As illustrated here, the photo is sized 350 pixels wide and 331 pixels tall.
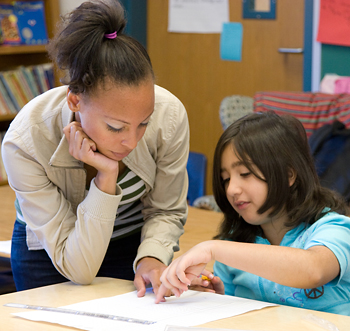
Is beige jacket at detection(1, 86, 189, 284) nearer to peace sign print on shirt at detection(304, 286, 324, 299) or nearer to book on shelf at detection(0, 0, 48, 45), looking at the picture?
peace sign print on shirt at detection(304, 286, 324, 299)

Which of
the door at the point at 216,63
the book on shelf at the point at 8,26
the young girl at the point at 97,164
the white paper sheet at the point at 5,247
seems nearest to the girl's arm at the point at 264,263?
the young girl at the point at 97,164

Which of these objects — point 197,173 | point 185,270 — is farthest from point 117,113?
point 197,173

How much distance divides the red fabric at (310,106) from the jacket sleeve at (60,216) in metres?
1.68

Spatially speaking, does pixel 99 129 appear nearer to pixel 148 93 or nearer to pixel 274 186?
pixel 148 93

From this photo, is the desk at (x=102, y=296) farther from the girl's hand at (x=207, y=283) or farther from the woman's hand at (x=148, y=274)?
the girl's hand at (x=207, y=283)

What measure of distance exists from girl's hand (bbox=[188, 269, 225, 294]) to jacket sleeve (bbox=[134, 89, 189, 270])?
0.11 meters

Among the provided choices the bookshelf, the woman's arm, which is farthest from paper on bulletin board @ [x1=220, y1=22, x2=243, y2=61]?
the woman's arm

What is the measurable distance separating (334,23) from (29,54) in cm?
184

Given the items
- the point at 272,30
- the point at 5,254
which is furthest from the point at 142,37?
the point at 5,254

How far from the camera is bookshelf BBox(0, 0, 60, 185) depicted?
3.15 meters

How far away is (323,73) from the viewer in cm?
329

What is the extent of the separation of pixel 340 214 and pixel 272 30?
2.50 meters

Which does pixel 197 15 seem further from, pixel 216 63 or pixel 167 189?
pixel 167 189

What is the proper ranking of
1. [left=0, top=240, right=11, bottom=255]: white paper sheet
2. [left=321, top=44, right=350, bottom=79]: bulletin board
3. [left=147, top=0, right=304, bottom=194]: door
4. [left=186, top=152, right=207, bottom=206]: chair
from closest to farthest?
[left=0, top=240, right=11, bottom=255]: white paper sheet, [left=186, top=152, right=207, bottom=206]: chair, [left=321, top=44, right=350, bottom=79]: bulletin board, [left=147, top=0, right=304, bottom=194]: door
